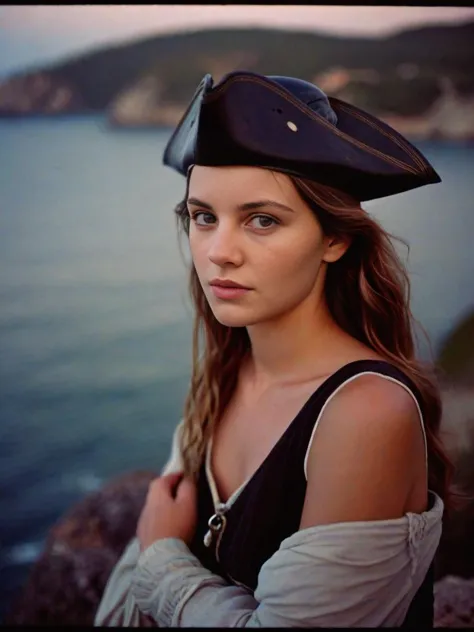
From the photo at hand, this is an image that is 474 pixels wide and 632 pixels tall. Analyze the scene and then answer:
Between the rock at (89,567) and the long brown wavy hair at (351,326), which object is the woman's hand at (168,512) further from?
the rock at (89,567)

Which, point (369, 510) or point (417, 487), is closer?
point (369, 510)

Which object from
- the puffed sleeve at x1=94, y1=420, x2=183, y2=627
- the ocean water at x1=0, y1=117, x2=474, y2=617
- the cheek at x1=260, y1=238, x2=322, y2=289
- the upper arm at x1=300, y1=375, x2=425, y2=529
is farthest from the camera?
the ocean water at x1=0, y1=117, x2=474, y2=617

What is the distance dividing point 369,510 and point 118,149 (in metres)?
1.04

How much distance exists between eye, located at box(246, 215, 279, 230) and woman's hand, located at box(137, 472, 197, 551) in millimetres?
612

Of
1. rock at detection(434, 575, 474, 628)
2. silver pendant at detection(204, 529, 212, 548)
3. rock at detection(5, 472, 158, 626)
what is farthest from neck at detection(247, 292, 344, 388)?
rock at detection(434, 575, 474, 628)

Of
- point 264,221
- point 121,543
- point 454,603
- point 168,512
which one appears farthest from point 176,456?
point 454,603

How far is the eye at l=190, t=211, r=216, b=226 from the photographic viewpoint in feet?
4.78

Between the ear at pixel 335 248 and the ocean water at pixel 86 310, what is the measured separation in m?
0.39

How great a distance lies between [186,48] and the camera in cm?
174

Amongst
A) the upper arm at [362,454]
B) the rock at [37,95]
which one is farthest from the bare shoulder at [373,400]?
the rock at [37,95]

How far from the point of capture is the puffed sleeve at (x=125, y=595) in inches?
64.7

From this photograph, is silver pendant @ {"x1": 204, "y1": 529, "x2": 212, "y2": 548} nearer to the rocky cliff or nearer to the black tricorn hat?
the rocky cliff

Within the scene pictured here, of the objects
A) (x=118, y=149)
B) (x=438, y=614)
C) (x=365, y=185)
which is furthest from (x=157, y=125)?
(x=438, y=614)

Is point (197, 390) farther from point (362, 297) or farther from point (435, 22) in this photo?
point (435, 22)
